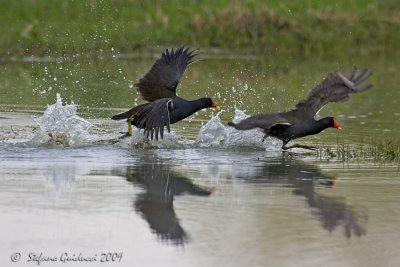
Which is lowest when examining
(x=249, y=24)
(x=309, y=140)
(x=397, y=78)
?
(x=309, y=140)

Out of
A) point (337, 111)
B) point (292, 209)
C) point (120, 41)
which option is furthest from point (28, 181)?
point (120, 41)

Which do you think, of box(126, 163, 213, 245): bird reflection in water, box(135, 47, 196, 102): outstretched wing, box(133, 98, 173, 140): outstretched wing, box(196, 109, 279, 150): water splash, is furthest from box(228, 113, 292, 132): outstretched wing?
box(135, 47, 196, 102): outstretched wing

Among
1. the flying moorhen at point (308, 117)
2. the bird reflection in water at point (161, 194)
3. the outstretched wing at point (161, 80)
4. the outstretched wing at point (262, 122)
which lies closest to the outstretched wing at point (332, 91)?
the flying moorhen at point (308, 117)

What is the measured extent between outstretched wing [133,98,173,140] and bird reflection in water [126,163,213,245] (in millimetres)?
718

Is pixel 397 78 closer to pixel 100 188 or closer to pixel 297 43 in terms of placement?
pixel 297 43

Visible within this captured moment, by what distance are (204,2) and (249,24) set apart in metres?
1.49

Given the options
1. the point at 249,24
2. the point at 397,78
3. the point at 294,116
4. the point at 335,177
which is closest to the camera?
the point at 335,177

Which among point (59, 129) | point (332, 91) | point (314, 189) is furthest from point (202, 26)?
point (314, 189)

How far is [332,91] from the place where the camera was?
40.7ft

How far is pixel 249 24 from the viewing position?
2827 centimetres

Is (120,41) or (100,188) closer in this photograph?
(100,188)

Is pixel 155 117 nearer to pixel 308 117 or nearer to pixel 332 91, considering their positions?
pixel 308 117

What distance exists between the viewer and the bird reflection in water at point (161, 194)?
7430 millimetres

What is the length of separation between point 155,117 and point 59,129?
3.97 ft
